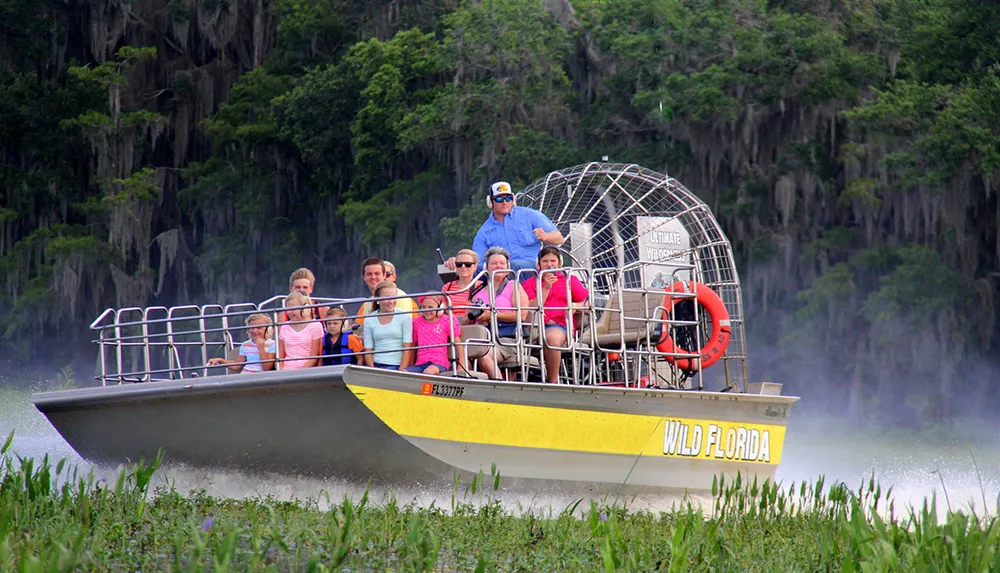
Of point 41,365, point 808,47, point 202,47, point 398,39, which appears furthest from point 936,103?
point 41,365

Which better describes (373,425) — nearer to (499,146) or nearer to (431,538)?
(431,538)

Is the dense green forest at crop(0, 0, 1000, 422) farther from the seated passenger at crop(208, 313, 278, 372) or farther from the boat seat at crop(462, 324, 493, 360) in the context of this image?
the seated passenger at crop(208, 313, 278, 372)

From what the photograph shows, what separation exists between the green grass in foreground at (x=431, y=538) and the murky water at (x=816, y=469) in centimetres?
76

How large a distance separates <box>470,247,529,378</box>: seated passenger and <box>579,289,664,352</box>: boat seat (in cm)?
64

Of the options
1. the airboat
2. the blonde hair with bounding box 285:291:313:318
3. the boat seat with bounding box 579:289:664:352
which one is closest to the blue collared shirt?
the airboat

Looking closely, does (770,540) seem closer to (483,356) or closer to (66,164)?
(483,356)

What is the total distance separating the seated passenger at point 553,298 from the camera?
1091 centimetres

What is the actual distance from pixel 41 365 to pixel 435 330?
31437mm

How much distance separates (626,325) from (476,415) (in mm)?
2839

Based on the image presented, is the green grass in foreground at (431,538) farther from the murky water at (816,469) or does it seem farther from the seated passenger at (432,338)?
the seated passenger at (432,338)

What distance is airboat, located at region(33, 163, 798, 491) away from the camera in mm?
9609

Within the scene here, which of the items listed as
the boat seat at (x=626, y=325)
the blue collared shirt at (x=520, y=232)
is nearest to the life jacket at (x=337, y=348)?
the boat seat at (x=626, y=325)

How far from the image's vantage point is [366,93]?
33.6 m

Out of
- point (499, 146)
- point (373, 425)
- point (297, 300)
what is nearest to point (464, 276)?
point (297, 300)
